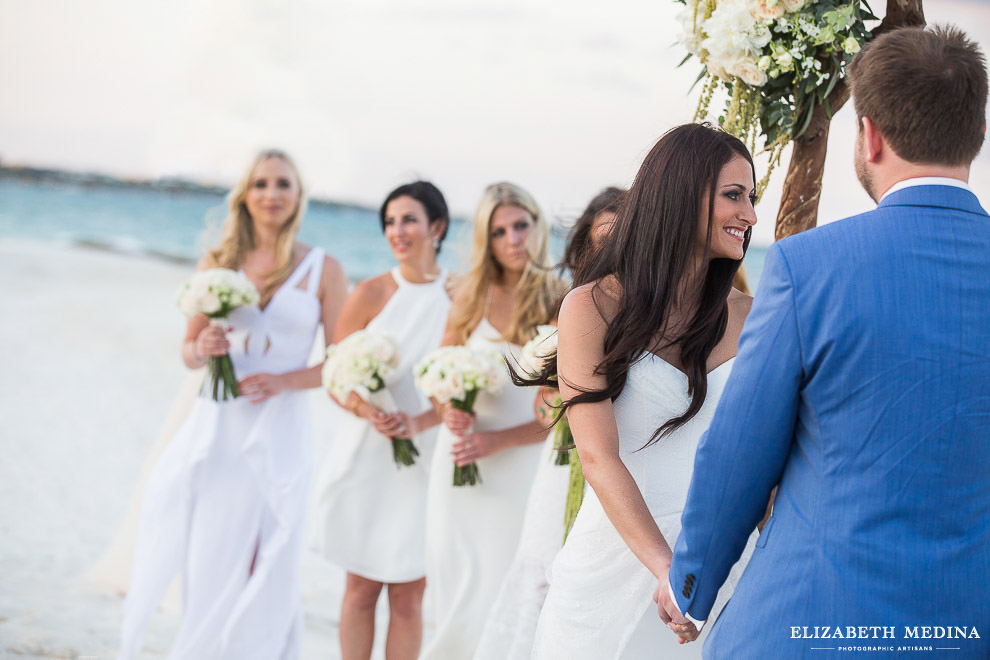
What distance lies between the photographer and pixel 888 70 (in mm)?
1752

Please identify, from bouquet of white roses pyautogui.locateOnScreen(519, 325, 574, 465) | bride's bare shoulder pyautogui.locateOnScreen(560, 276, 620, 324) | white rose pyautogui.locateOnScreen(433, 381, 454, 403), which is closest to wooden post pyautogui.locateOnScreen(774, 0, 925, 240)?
bride's bare shoulder pyautogui.locateOnScreen(560, 276, 620, 324)

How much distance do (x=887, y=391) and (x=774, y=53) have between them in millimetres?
1439

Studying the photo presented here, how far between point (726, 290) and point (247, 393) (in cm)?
292

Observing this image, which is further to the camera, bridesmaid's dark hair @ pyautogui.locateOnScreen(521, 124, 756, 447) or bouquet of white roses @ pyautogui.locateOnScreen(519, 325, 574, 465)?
bouquet of white roses @ pyautogui.locateOnScreen(519, 325, 574, 465)

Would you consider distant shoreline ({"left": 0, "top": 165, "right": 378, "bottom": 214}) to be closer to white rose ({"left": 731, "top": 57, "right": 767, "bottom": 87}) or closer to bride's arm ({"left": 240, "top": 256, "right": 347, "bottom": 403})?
bride's arm ({"left": 240, "top": 256, "right": 347, "bottom": 403})

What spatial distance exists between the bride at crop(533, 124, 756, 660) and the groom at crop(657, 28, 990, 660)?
609 mm

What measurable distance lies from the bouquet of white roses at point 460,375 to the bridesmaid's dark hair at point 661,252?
68.8 inches

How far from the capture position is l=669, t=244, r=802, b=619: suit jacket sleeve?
178 centimetres

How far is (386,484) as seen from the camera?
486cm

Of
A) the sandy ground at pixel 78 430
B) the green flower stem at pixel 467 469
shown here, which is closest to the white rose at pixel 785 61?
the green flower stem at pixel 467 469

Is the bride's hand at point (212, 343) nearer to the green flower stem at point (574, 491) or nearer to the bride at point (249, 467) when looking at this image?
the bride at point (249, 467)

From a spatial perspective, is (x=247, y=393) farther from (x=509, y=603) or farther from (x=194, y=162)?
(x=194, y=162)

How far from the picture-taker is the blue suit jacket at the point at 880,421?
5.49 ft

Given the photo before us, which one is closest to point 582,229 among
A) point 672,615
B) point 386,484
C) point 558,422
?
point 558,422
